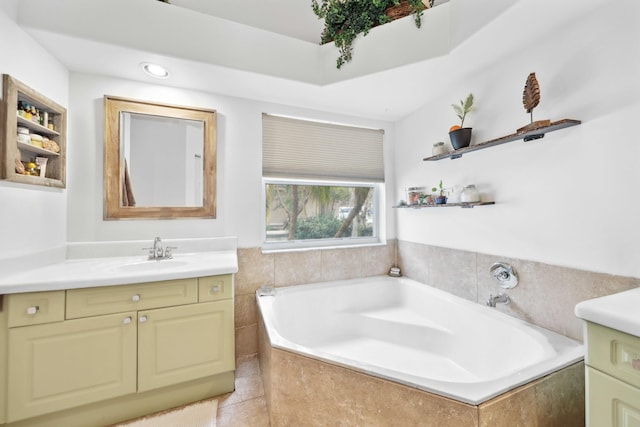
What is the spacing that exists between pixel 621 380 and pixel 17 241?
2704 mm

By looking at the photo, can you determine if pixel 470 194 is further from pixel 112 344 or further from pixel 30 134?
pixel 30 134

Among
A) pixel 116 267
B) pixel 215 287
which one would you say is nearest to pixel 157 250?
pixel 116 267

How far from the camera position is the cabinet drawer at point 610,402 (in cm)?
80

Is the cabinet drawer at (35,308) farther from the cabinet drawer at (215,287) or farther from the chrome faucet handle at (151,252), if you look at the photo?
the cabinet drawer at (215,287)

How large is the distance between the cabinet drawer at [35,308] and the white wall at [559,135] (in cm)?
257

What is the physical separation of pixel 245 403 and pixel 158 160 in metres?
1.83

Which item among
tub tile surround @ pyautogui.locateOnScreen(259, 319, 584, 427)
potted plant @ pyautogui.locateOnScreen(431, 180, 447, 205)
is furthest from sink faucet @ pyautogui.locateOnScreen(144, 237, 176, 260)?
potted plant @ pyautogui.locateOnScreen(431, 180, 447, 205)

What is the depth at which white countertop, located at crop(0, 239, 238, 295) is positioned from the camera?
1.32 meters

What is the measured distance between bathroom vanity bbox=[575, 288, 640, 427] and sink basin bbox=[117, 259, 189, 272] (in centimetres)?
205

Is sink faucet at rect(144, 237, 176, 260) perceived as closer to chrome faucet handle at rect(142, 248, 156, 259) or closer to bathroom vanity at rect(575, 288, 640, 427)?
chrome faucet handle at rect(142, 248, 156, 259)

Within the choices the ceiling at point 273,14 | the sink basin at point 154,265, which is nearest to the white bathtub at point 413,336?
the sink basin at point 154,265

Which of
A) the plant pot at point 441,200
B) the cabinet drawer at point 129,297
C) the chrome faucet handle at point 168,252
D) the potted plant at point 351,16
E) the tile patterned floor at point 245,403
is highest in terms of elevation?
the potted plant at point 351,16

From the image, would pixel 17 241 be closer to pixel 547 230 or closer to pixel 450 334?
pixel 450 334

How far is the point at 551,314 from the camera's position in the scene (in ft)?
4.84
